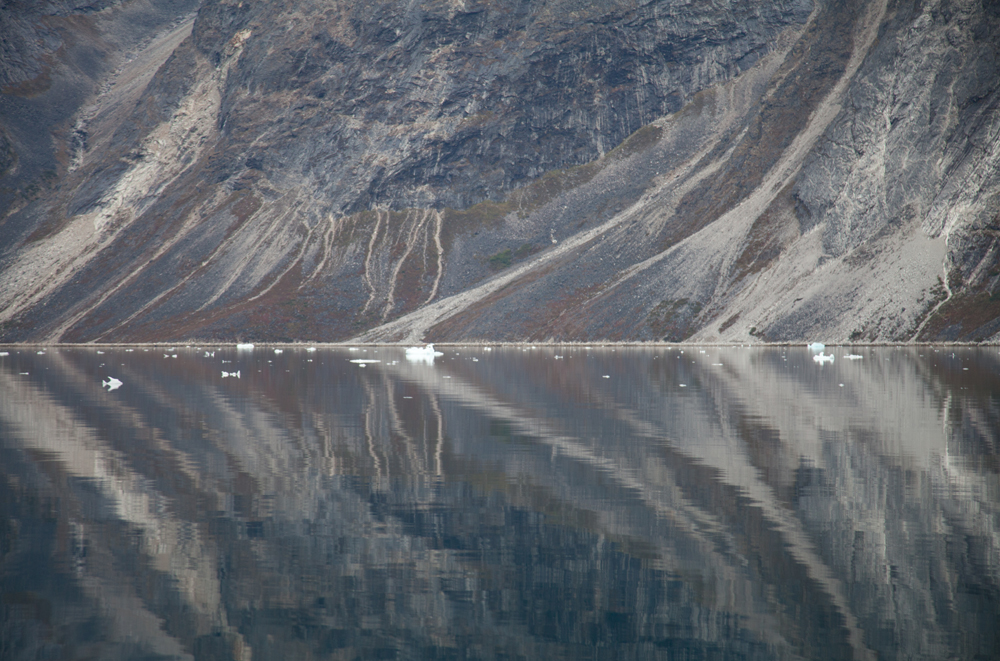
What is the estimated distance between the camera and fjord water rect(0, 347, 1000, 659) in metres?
10.4

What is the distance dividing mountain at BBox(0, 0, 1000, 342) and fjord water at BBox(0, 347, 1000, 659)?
7304cm

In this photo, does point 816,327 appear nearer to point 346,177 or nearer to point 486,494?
point 486,494

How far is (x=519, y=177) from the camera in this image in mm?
161500

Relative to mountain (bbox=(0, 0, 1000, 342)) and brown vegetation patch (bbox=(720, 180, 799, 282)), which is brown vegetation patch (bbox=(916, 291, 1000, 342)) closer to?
mountain (bbox=(0, 0, 1000, 342))

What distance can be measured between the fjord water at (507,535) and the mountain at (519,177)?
73.0 meters

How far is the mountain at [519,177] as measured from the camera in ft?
333

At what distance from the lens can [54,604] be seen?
11.3 meters

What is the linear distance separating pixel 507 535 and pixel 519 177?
5924 inches

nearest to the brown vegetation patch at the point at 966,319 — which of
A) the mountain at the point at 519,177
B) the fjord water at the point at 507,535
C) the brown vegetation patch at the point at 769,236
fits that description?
the mountain at the point at 519,177

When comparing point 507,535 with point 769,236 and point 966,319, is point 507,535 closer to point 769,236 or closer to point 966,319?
point 966,319

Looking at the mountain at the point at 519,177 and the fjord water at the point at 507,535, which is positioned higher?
the mountain at the point at 519,177

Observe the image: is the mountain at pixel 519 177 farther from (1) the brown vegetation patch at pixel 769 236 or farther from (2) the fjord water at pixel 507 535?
(2) the fjord water at pixel 507 535

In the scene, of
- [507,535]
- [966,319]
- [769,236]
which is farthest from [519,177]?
[507,535]

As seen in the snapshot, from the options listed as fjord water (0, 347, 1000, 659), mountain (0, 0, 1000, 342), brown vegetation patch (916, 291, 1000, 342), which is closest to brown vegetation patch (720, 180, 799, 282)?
mountain (0, 0, 1000, 342)
